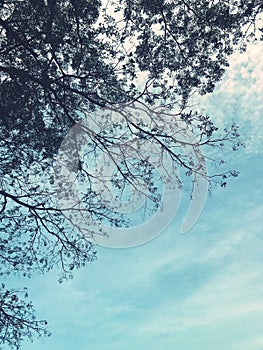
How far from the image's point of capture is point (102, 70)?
239 inches

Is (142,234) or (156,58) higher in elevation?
(156,58)

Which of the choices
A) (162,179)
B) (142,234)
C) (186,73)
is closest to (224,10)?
(186,73)

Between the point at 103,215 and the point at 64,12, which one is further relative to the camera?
the point at 103,215

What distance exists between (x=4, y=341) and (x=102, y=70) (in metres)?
3.62

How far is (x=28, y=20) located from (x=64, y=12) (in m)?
0.44

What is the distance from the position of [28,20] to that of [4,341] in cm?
395

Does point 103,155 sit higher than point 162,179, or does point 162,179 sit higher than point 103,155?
point 103,155

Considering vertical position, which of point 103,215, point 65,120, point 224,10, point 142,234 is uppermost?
point 224,10

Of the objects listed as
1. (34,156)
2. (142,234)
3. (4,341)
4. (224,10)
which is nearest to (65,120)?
(34,156)

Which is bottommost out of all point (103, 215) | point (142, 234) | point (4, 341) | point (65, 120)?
point (4, 341)

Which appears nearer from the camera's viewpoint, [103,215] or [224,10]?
[224,10]

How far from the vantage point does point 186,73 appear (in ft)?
20.2

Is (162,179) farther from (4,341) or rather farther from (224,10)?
(4,341)

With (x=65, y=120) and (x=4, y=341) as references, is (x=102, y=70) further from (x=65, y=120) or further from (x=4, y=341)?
(x=4, y=341)
